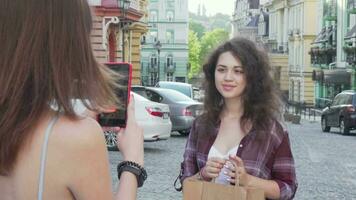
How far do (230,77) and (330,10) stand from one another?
196 ft

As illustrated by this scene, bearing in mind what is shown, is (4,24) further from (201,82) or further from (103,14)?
(103,14)

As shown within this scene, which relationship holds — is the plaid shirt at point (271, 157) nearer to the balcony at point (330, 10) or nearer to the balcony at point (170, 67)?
the balcony at point (330, 10)

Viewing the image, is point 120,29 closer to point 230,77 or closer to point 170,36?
point 230,77

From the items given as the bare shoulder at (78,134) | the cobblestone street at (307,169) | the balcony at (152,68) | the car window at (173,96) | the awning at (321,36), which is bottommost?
the cobblestone street at (307,169)

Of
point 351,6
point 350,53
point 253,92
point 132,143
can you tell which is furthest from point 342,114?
point 351,6

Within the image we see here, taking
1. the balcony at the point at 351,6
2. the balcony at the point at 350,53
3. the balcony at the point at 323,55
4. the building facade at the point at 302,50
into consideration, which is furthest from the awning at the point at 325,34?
the balcony at the point at 350,53

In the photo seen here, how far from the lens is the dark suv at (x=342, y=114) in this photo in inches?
1065

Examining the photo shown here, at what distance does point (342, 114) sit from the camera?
91.3 ft

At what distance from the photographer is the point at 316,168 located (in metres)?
14.1

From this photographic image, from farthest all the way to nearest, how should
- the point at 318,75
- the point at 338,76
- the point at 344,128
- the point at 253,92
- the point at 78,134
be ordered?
the point at 318,75 < the point at 338,76 < the point at 344,128 < the point at 253,92 < the point at 78,134

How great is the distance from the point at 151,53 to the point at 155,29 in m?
3.25

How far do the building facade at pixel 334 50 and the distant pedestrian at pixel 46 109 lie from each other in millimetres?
49051

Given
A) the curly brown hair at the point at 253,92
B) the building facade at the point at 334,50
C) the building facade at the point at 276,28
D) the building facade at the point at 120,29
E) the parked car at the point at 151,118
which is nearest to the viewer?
the curly brown hair at the point at 253,92

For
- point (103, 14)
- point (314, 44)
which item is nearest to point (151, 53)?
point (314, 44)
